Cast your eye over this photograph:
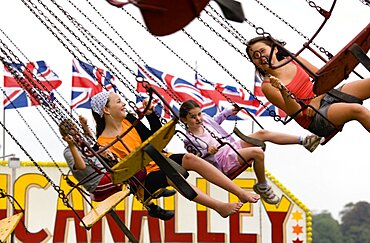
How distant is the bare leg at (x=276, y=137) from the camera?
14.5m

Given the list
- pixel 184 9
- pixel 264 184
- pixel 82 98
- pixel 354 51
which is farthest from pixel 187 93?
pixel 184 9

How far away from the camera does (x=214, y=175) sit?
1388cm

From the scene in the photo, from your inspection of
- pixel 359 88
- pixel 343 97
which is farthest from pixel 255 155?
pixel 359 88

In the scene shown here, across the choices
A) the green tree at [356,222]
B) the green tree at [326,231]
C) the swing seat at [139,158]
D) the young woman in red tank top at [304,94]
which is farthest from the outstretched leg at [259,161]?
the green tree at [326,231]

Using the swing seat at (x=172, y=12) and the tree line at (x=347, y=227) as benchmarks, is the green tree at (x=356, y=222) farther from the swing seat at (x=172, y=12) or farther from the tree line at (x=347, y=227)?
the swing seat at (x=172, y=12)

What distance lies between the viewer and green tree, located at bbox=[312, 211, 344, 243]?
11822 cm

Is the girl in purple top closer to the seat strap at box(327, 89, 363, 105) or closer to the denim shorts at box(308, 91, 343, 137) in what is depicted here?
the denim shorts at box(308, 91, 343, 137)

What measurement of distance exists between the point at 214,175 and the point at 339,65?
2.27m

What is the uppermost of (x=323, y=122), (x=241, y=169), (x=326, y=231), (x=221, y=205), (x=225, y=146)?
(x=326, y=231)

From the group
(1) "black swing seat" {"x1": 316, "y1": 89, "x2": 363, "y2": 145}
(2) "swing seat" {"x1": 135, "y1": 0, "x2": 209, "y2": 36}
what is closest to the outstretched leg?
(1) "black swing seat" {"x1": 316, "y1": 89, "x2": 363, "y2": 145}

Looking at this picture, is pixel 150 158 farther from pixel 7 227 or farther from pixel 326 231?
pixel 326 231

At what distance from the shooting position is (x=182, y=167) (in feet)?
45.5

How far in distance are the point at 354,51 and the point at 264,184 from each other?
9.22 feet

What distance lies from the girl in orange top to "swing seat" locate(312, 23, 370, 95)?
6.19ft
